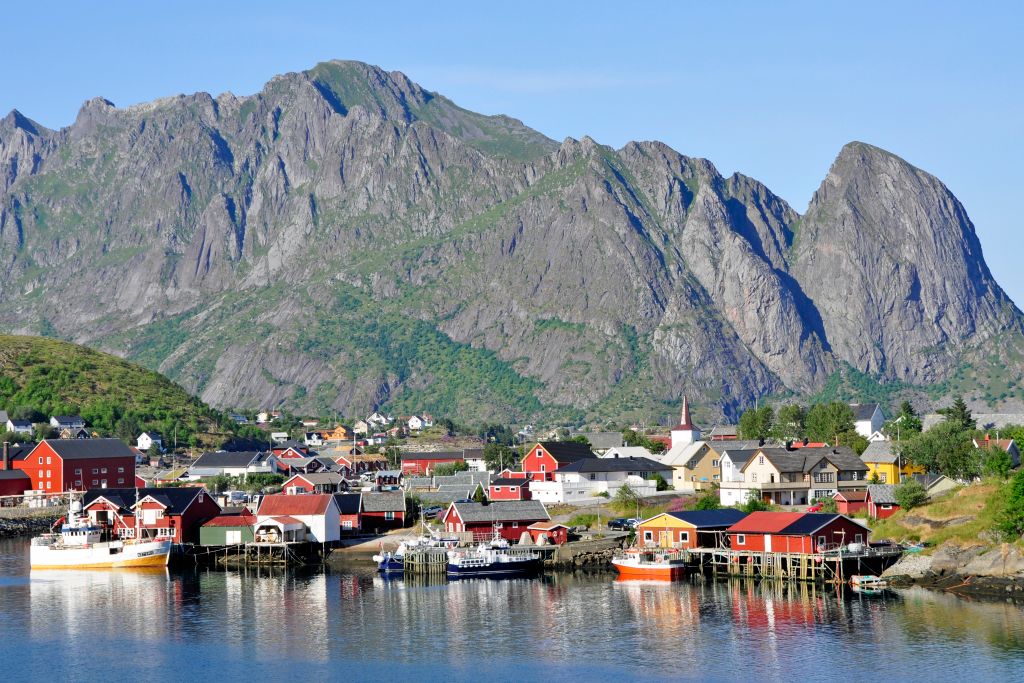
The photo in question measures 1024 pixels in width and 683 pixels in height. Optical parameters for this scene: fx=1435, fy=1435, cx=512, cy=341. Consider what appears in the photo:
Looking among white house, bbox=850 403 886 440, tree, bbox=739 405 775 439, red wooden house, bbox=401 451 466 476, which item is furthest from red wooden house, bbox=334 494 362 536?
white house, bbox=850 403 886 440

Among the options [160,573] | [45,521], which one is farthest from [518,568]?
[45,521]

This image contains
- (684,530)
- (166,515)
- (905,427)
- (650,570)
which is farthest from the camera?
(905,427)

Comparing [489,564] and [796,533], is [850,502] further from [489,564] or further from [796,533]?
[489,564]

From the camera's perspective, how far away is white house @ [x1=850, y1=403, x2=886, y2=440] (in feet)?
551

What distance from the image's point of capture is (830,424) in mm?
151000

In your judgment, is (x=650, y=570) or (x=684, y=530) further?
(x=684, y=530)

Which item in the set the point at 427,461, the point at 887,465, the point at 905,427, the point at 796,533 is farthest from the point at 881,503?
the point at 427,461

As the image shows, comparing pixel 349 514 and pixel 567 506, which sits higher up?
pixel 349 514

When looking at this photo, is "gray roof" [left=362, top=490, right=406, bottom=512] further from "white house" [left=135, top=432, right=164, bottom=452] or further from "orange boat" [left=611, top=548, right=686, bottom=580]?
"white house" [left=135, top=432, right=164, bottom=452]

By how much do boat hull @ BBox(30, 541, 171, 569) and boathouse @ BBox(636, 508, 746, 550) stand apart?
34.2m

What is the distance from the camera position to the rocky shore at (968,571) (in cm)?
7956

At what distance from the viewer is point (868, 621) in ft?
240

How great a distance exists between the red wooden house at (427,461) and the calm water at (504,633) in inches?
3126

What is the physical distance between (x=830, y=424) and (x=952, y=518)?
200ft
